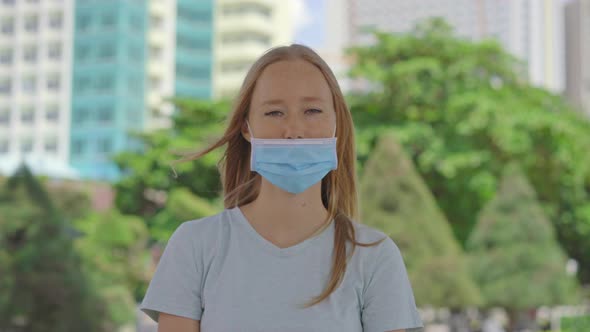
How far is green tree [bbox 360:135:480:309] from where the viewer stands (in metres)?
17.0

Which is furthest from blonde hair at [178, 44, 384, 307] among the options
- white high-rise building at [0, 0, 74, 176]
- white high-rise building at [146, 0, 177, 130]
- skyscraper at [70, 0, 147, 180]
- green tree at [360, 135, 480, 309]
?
white high-rise building at [0, 0, 74, 176]

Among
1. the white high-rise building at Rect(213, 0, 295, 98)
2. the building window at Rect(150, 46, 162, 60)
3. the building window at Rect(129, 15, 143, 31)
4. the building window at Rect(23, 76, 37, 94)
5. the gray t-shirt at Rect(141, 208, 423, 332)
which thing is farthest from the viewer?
the building window at Rect(23, 76, 37, 94)

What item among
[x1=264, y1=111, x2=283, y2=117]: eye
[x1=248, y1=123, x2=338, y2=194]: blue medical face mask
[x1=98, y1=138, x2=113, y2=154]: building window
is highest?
[x1=98, y1=138, x2=113, y2=154]: building window

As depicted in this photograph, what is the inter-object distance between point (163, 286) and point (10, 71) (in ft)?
195

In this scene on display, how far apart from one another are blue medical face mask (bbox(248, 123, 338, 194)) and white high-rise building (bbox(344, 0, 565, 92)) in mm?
90665

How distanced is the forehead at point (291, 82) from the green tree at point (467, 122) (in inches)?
829

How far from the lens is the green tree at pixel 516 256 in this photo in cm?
1977

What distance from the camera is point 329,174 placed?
6.63ft

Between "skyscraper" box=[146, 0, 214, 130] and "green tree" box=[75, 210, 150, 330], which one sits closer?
"green tree" box=[75, 210, 150, 330]

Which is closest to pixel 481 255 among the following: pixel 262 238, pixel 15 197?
pixel 15 197

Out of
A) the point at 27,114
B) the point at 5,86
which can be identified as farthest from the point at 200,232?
the point at 5,86

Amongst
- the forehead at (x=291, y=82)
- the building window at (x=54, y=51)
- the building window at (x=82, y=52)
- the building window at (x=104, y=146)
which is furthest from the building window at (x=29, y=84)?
the forehead at (x=291, y=82)

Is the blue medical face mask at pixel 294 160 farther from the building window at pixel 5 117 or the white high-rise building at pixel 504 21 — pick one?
the white high-rise building at pixel 504 21

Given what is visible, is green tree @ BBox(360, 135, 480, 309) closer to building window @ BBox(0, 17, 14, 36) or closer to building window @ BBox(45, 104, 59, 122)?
building window @ BBox(45, 104, 59, 122)
